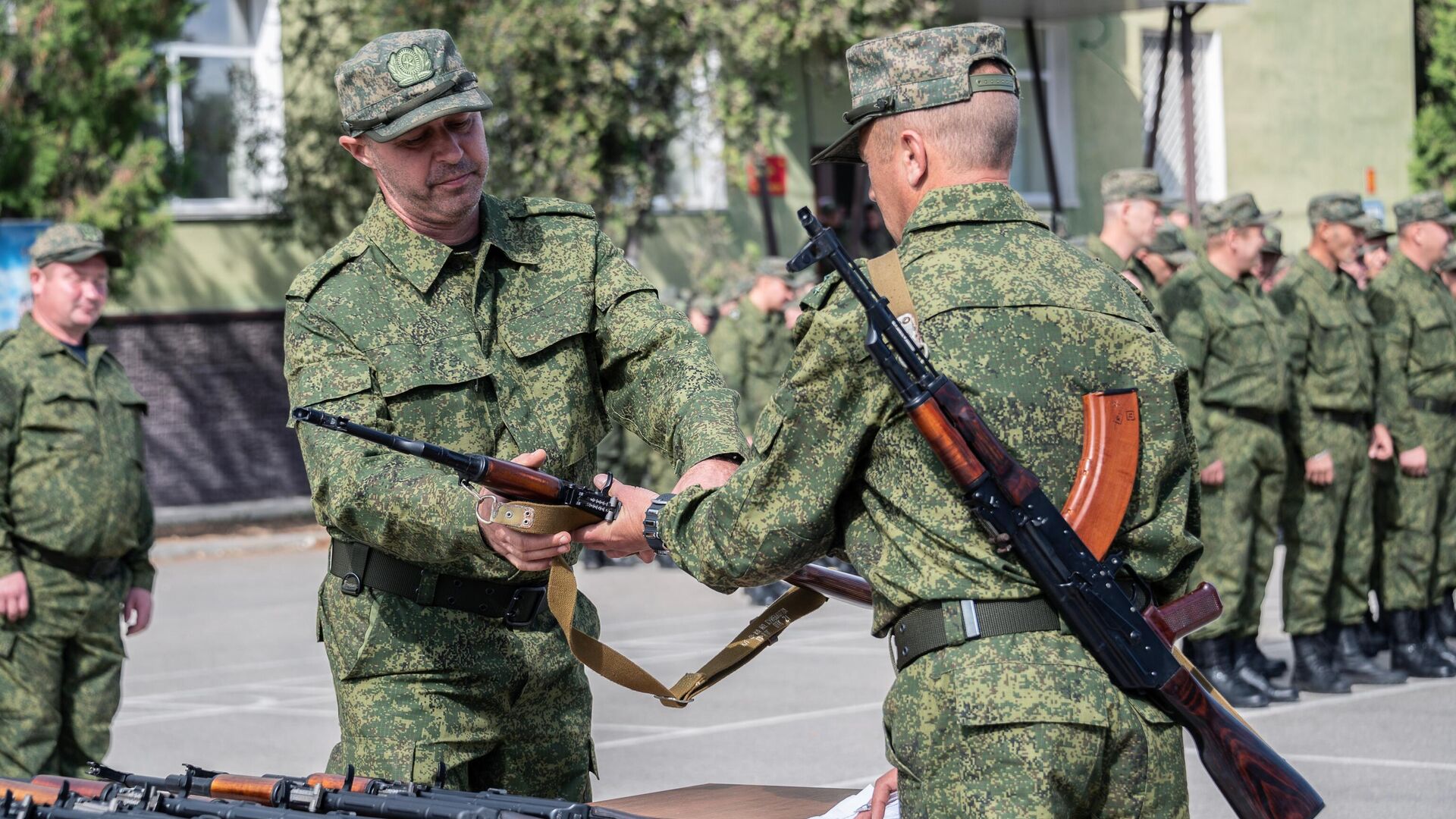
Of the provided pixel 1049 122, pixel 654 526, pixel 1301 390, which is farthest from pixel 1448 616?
pixel 1049 122

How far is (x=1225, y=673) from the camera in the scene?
29.7 ft

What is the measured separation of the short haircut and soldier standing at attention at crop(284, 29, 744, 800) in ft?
3.02

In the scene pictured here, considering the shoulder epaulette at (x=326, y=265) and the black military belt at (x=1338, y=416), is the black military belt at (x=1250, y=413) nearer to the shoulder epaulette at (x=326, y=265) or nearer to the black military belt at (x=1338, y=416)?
the black military belt at (x=1338, y=416)

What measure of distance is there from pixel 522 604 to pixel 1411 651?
739cm

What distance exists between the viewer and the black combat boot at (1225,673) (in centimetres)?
896

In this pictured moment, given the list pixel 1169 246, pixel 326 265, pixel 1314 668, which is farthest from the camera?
pixel 1169 246

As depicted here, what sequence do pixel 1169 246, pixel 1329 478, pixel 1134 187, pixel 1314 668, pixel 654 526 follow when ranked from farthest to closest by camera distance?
pixel 1169 246
pixel 1329 478
pixel 1314 668
pixel 1134 187
pixel 654 526

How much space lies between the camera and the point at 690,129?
19984 millimetres

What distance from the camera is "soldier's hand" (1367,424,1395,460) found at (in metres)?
10.1

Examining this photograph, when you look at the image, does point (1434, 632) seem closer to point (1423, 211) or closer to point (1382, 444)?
point (1382, 444)

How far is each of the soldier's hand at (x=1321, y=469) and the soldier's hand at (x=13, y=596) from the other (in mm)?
6512

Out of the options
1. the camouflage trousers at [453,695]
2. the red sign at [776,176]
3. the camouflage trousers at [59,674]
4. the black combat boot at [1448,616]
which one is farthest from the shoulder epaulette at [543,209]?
the red sign at [776,176]

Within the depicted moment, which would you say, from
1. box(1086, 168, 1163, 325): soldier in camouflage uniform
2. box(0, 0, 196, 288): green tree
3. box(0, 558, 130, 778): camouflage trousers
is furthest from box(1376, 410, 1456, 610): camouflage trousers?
box(0, 0, 196, 288): green tree

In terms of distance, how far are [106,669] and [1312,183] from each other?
23.8m
